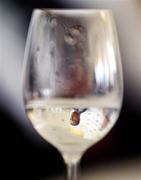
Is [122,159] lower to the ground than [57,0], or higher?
lower

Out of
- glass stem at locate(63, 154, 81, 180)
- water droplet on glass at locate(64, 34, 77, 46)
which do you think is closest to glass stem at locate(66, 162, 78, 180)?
glass stem at locate(63, 154, 81, 180)

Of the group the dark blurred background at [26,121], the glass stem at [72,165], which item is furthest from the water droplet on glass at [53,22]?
the dark blurred background at [26,121]

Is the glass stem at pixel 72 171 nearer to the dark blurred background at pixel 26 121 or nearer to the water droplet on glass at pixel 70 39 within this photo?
the water droplet on glass at pixel 70 39

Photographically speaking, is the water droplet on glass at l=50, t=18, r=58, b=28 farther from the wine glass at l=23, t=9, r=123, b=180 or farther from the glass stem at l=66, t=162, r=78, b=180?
the glass stem at l=66, t=162, r=78, b=180

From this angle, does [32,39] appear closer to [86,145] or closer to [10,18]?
[86,145]

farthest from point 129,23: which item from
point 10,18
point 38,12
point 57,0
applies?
point 38,12

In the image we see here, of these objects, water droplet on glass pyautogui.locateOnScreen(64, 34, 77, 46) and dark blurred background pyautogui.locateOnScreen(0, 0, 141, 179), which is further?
dark blurred background pyautogui.locateOnScreen(0, 0, 141, 179)
